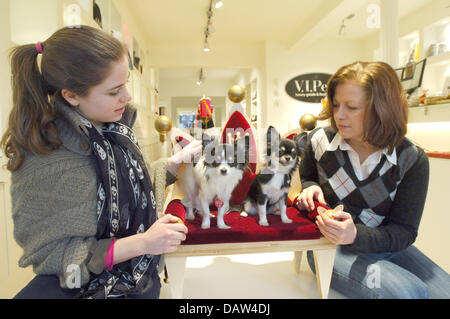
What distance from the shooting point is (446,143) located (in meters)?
2.73

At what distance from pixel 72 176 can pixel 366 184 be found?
93cm

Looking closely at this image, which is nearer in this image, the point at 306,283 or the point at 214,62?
the point at 306,283

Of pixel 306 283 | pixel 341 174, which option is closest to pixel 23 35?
pixel 341 174

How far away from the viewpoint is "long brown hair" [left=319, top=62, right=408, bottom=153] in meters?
0.92

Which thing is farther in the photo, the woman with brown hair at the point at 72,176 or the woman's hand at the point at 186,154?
the woman's hand at the point at 186,154

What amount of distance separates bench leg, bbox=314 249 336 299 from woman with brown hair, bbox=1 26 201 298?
18.9 inches

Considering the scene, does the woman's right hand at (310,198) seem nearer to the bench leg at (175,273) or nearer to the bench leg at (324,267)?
the bench leg at (324,267)

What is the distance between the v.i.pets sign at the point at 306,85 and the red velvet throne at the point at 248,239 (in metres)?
4.09

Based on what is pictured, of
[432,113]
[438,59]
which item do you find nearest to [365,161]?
[432,113]

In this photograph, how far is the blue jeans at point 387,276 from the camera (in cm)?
85

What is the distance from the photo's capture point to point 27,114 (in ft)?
2.26

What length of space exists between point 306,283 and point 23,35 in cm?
163

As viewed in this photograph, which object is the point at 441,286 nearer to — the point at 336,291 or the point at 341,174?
the point at 336,291

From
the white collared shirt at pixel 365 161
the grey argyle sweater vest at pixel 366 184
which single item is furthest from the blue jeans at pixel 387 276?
the white collared shirt at pixel 365 161
